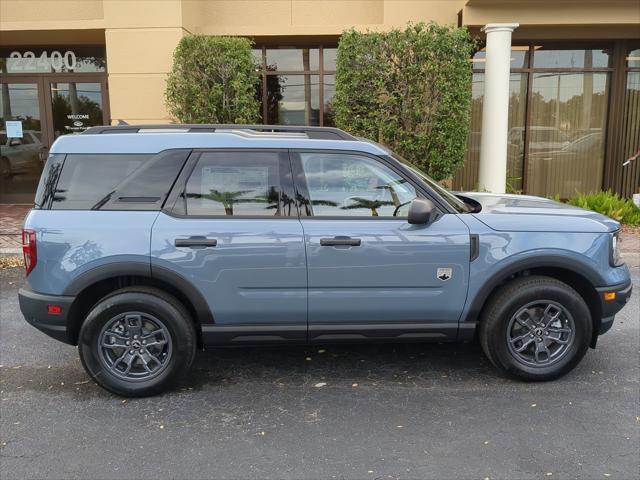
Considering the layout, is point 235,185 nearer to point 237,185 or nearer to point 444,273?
point 237,185

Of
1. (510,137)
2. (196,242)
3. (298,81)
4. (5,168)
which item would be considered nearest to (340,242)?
(196,242)

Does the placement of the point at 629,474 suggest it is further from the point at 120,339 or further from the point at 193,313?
the point at 120,339

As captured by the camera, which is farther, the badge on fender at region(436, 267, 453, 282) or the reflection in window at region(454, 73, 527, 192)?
the reflection in window at region(454, 73, 527, 192)

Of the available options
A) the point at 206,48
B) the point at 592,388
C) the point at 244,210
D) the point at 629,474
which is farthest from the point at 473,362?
the point at 206,48

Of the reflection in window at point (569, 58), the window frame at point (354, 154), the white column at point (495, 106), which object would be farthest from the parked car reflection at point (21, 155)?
the reflection in window at point (569, 58)

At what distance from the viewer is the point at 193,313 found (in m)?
4.10

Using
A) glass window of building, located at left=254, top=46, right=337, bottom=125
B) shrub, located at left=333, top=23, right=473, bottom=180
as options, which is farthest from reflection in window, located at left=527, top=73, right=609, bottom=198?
glass window of building, located at left=254, top=46, right=337, bottom=125

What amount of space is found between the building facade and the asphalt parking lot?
277 inches

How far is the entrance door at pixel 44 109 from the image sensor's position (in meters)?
12.0

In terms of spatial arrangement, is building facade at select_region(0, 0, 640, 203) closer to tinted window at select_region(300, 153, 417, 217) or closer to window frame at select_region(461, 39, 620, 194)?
window frame at select_region(461, 39, 620, 194)

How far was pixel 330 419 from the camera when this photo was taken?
3717 mm

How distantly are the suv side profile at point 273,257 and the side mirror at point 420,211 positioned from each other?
1 cm

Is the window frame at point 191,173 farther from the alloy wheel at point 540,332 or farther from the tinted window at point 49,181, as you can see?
the alloy wheel at point 540,332

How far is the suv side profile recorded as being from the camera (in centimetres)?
389
